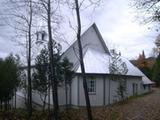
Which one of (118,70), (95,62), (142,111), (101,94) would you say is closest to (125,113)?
(142,111)

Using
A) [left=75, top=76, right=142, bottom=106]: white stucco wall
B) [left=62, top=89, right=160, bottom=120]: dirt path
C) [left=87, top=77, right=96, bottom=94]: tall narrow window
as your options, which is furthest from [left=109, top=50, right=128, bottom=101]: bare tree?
[left=62, top=89, right=160, bottom=120]: dirt path

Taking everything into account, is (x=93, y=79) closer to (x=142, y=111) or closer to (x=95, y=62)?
(x=95, y=62)

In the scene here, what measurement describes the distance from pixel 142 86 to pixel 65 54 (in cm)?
1749

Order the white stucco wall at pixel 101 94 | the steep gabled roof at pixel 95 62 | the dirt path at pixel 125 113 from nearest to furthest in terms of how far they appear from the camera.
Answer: the dirt path at pixel 125 113
the white stucco wall at pixel 101 94
the steep gabled roof at pixel 95 62

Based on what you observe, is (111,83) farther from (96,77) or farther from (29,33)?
(29,33)

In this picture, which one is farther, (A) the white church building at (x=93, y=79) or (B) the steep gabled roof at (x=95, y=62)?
(B) the steep gabled roof at (x=95, y=62)

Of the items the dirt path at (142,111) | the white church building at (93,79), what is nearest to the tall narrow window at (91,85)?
the white church building at (93,79)

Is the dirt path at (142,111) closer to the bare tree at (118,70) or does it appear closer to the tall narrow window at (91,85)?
the tall narrow window at (91,85)

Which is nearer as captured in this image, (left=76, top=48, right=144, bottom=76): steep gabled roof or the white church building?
the white church building

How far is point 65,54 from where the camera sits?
104ft

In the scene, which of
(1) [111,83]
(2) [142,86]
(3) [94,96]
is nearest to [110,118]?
(3) [94,96]

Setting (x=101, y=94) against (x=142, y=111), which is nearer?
(x=142, y=111)

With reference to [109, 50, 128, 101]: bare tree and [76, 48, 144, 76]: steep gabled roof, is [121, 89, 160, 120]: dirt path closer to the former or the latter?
[109, 50, 128, 101]: bare tree

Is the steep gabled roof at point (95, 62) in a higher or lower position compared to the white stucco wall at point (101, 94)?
higher
